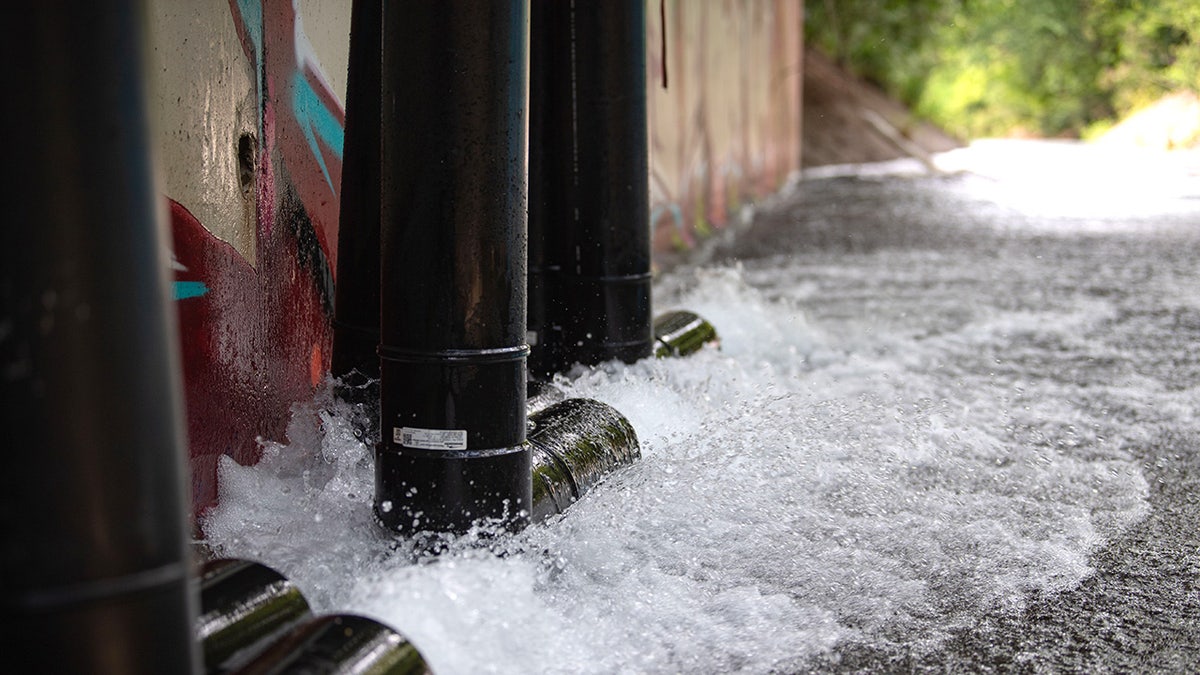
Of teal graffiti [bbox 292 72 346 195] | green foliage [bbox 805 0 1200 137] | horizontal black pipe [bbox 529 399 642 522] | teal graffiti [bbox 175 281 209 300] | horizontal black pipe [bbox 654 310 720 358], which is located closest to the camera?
teal graffiti [bbox 175 281 209 300]

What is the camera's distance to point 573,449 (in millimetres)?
3309

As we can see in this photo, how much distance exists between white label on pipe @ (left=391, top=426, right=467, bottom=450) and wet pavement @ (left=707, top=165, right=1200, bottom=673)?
2.94 ft

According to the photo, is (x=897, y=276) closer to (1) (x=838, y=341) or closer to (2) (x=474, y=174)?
(1) (x=838, y=341)

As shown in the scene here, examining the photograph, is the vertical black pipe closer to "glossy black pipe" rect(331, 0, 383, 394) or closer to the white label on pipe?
the white label on pipe

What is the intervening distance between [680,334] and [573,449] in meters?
1.79

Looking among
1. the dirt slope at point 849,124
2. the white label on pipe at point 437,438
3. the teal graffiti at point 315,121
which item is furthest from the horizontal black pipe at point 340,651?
the dirt slope at point 849,124

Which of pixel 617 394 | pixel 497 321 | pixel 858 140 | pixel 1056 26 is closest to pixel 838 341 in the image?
pixel 617 394

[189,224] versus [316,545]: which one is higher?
[189,224]

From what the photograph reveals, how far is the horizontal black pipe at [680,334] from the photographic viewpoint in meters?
4.82

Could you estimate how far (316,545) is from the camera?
9.40 ft

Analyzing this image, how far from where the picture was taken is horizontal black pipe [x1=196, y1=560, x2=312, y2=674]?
2055 mm

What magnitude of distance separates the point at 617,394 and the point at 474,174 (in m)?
1.78

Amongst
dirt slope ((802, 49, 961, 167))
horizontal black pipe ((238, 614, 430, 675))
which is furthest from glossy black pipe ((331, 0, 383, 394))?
dirt slope ((802, 49, 961, 167))

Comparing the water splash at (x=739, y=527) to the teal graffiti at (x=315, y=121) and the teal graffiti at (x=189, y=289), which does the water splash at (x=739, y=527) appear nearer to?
the teal graffiti at (x=189, y=289)
